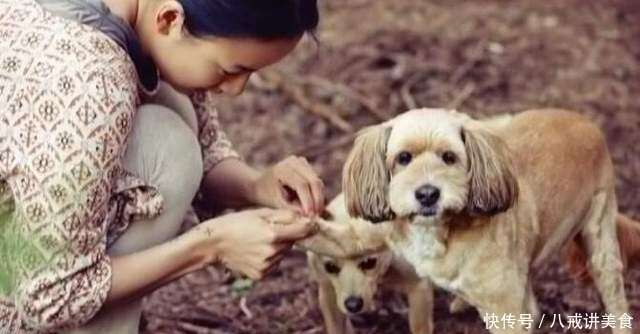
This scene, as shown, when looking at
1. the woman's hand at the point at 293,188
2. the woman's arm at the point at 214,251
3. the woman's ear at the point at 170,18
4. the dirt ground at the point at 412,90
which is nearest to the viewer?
the woman's ear at the point at 170,18

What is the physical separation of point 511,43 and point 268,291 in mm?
2566

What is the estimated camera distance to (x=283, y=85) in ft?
21.0

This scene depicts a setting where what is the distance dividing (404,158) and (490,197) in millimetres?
228

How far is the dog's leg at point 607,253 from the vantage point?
4039mm

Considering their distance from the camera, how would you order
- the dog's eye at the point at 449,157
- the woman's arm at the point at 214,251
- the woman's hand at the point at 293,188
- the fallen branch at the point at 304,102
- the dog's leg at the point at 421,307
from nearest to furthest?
the woman's arm at the point at 214,251 < the dog's eye at the point at 449,157 < the woman's hand at the point at 293,188 < the dog's leg at the point at 421,307 < the fallen branch at the point at 304,102

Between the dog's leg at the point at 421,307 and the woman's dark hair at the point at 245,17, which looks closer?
the woman's dark hair at the point at 245,17

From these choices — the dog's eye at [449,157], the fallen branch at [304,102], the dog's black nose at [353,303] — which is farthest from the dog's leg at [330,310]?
the fallen branch at [304,102]

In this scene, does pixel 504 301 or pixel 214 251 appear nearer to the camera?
pixel 214 251

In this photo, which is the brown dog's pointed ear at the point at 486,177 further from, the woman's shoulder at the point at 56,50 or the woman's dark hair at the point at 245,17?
the woman's shoulder at the point at 56,50

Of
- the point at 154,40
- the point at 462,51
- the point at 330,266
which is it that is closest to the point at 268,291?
the point at 330,266

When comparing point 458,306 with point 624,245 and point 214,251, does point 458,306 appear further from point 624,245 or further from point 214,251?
point 214,251

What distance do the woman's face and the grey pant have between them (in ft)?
0.44

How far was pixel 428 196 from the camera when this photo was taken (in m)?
3.29

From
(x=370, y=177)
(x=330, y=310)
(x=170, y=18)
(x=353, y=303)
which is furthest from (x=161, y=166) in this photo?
(x=330, y=310)
